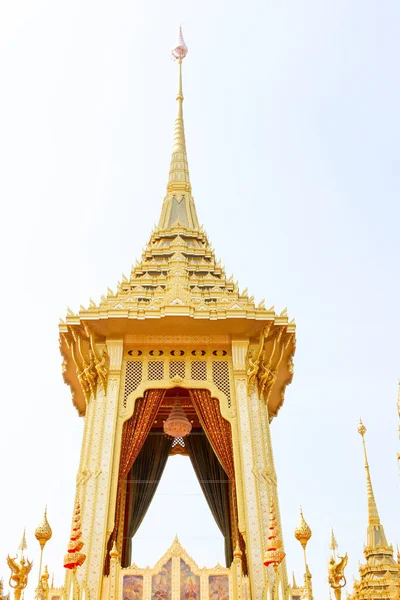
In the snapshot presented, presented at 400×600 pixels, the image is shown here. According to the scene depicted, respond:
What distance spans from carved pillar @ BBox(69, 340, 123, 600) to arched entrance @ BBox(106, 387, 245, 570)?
67cm

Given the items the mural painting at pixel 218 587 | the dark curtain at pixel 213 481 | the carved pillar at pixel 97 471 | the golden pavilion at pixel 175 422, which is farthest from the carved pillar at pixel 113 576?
the dark curtain at pixel 213 481

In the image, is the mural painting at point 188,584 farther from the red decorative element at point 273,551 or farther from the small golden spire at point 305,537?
the small golden spire at point 305,537

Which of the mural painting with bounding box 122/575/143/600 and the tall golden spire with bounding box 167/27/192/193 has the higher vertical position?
the tall golden spire with bounding box 167/27/192/193

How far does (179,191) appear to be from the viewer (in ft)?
81.1

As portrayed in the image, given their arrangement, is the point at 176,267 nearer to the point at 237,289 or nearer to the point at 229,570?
the point at 237,289

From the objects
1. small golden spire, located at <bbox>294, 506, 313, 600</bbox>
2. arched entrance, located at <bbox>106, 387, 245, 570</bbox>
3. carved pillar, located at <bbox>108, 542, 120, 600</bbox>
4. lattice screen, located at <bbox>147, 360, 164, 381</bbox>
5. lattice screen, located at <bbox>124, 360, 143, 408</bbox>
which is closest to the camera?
small golden spire, located at <bbox>294, 506, 313, 600</bbox>

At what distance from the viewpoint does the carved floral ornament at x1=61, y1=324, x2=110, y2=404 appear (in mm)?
17839

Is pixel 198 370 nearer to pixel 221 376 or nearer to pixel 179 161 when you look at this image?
pixel 221 376

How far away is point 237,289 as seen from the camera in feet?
67.8

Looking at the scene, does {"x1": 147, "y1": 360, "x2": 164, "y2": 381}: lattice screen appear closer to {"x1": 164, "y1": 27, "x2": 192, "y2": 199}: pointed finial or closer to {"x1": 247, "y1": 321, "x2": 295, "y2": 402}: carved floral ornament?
{"x1": 247, "y1": 321, "x2": 295, "y2": 402}: carved floral ornament

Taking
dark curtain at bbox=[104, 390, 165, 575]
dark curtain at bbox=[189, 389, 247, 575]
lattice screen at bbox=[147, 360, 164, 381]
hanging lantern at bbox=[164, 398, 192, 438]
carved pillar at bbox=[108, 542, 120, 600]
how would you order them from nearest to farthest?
carved pillar at bbox=[108, 542, 120, 600] < dark curtain at bbox=[104, 390, 165, 575] < dark curtain at bbox=[189, 389, 247, 575] < lattice screen at bbox=[147, 360, 164, 381] < hanging lantern at bbox=[164, 398, 192, 438]

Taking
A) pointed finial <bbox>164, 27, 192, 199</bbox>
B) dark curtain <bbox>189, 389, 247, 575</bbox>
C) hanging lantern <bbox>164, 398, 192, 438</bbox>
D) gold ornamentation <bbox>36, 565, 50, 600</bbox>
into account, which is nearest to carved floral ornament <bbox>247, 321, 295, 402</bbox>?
dark curtain <bbox>189, 389, 247, 575</bbox>

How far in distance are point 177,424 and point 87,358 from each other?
2.93 metres

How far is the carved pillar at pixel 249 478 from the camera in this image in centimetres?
1481
